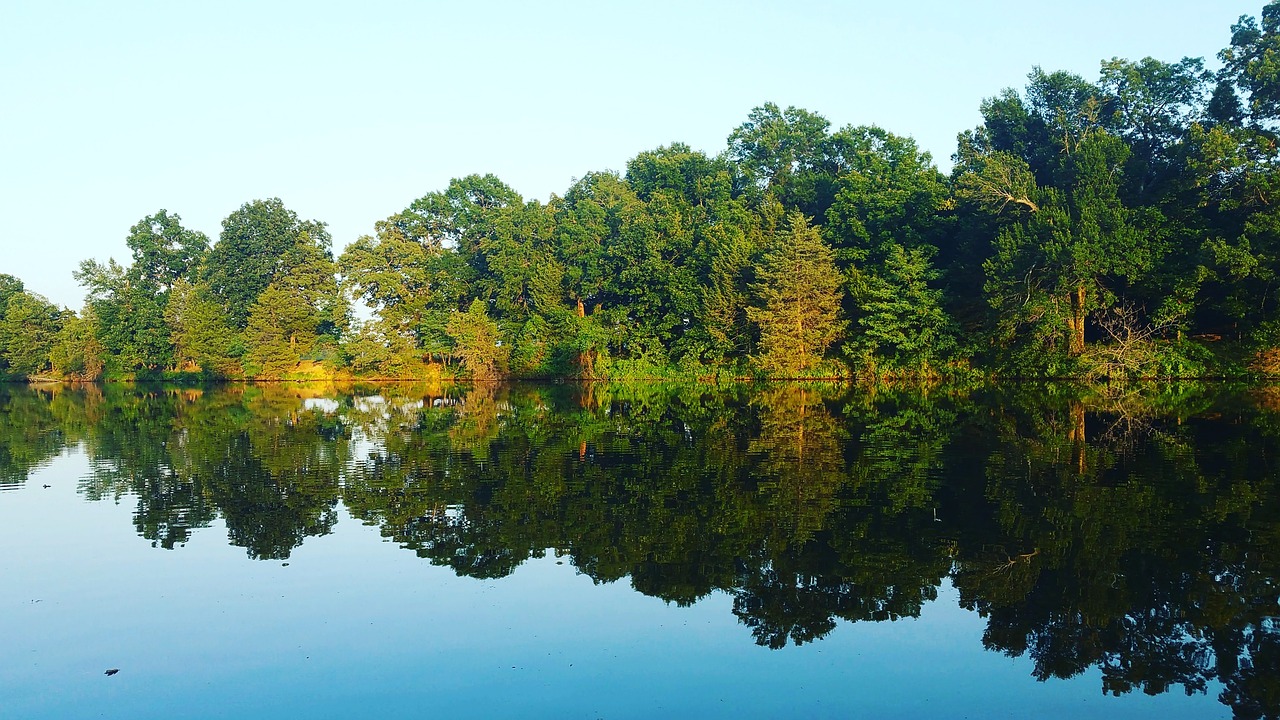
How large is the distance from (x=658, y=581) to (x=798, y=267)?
132 ft

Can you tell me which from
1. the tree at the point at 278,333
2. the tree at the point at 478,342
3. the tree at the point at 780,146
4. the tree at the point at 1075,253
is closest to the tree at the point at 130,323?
the tree at the point at 278,333

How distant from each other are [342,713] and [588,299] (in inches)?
2276

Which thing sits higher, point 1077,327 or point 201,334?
point 201,334

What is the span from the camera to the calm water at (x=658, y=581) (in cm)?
691

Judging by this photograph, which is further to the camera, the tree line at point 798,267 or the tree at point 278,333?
the tree at point 278,333

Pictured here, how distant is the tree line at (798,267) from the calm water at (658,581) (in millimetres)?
23320

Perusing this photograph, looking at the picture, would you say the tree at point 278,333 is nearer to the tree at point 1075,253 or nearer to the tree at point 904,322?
the tree at point 904,322

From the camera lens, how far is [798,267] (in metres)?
48.1

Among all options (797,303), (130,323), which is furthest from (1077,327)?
(130,323)

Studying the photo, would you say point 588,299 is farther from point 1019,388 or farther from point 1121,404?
point 1121,404

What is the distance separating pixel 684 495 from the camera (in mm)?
13656

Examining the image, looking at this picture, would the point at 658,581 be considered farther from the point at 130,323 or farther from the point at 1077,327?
the point at 130,323

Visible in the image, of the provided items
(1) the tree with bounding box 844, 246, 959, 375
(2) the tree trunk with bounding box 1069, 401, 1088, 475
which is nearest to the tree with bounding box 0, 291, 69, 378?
(1) the tree with bounding box 844, 246, 959, 375

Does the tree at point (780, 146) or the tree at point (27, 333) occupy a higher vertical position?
the tree at point (780, 146)
